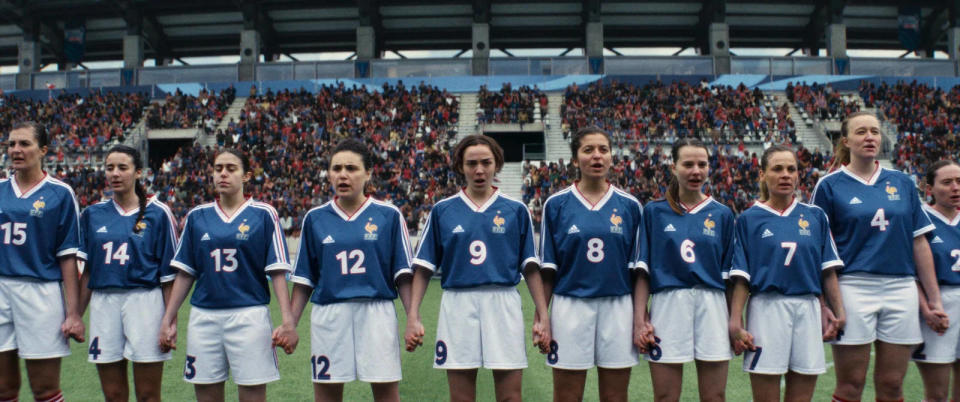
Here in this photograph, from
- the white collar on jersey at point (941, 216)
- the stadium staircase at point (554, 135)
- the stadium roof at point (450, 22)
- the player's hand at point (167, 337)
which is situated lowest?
the player's hand at point (167, 337)

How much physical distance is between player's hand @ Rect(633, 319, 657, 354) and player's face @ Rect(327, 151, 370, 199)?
175cm

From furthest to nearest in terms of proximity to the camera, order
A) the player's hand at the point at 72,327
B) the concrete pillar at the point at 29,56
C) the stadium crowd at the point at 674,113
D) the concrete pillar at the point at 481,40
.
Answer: the concrete pillar at the point at 29,56
the concrete pillar at the point at 481,40
the stadium crowd at the point at 674,113
the player's hand at the point at 72,327

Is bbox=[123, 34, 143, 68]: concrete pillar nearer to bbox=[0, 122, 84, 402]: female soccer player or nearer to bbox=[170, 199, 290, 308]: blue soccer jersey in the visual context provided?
bbox=[0, 122, 84, 402]: female soccer player

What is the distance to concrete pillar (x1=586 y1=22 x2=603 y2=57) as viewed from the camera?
2855cm

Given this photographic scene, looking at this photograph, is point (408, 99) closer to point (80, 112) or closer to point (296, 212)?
point (296, 212)

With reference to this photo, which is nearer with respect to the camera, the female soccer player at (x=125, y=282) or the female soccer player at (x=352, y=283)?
the female soccer player at (x=352, y=283)

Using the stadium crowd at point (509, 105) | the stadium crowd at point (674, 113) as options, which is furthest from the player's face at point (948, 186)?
the stadium crowd at point (509, 105)

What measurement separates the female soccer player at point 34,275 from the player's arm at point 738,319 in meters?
3.75

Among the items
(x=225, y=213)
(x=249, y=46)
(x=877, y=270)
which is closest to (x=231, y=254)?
(x=225, y=213)

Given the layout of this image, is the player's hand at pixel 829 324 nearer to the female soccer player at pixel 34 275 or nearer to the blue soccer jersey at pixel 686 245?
the blue soccer jersey at pixel 686 245

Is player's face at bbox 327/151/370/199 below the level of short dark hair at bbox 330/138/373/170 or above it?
below

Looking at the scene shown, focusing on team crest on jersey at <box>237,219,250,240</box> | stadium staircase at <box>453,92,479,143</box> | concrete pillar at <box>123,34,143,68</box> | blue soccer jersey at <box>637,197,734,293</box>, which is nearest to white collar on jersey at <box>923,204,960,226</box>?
blue soccer jersey at <box>637,197,734,293</box>

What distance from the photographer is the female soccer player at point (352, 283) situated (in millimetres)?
3385

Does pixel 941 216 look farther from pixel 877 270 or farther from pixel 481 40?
pixel 481 40
